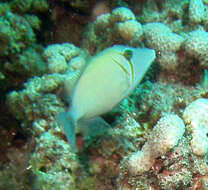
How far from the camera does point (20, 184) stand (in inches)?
120

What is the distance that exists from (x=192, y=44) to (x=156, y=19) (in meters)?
1.24

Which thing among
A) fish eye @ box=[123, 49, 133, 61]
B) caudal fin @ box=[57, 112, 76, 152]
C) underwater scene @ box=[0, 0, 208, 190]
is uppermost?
fish eye @ box=[123, 49, 133, 61]

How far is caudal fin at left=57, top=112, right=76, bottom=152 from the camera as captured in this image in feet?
5.11

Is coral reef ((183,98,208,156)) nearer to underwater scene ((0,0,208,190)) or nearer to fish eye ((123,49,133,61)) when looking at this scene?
underwater scene ((0,0,208,190))

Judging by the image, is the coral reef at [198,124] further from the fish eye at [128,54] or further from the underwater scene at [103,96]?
the fish eye at [128,54]

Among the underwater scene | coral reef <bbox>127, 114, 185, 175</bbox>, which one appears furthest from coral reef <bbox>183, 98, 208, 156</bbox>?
coral reef <bbox>127, 114, 185, 175</bbox>

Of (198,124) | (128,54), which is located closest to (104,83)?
(128,54)

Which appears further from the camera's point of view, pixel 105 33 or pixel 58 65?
pixel 105 33

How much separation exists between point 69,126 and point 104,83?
385mm

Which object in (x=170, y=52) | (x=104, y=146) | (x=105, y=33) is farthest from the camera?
(x=105, y=33)

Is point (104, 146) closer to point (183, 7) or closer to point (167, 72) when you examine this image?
point (167, 72)

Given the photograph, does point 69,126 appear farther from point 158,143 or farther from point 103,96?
point 158,143

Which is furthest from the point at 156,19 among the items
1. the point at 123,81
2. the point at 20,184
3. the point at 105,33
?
the point at 20,184

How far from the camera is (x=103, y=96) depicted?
66.0 inches
